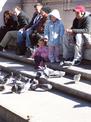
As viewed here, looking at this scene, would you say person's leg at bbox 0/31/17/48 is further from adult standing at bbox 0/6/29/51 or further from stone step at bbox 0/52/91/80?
stone step at bbox 0/52/91/80

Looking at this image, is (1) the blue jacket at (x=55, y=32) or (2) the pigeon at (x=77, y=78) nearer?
(2) the pigeon at (x=77, y=78)

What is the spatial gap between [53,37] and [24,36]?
4.98 feet

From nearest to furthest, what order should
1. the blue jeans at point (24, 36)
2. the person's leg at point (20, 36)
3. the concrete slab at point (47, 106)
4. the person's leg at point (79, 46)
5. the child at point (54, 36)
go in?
the concrete slab at point (47, 106)
the person's leg at point (79, 46)
the child at point (54, 36)
the blue jeans at point (24, 36)
the person's leg at point (20, 36)

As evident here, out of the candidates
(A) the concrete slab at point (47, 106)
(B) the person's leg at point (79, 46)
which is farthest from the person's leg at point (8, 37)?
(A) the concrete slab at point (47, 106)

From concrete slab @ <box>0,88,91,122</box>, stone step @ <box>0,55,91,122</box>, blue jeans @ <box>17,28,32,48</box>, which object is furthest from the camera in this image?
blue jeans @ <box>17,28,32,48</box>

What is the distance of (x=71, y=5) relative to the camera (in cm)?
1029

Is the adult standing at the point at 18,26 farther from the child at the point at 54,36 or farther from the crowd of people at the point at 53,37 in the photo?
the child at the point at 54,36

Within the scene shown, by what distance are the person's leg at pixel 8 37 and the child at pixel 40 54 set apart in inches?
82.7

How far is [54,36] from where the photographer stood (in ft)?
28.2

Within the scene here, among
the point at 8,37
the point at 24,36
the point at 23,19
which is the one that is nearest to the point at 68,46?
the point at 24,36

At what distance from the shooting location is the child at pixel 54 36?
337 inches

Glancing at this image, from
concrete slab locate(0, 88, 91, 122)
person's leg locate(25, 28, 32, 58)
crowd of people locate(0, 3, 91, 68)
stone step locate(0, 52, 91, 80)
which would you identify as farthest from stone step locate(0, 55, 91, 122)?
person's leg locate(25, 28, 32, 58)

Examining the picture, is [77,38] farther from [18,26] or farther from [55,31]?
[18,26]

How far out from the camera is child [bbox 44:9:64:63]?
28.1 ft
